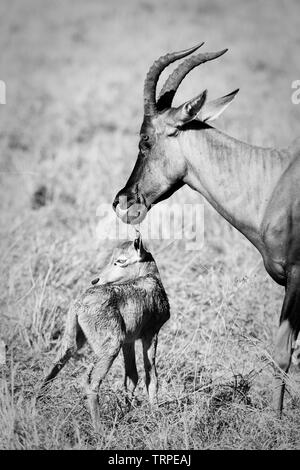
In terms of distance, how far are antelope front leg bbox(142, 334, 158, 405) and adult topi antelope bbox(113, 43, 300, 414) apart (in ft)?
3.56

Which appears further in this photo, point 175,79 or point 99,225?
point 99,225

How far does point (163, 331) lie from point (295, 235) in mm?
2478

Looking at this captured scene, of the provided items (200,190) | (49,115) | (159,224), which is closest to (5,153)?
(49,115)

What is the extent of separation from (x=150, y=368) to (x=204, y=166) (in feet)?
5.61

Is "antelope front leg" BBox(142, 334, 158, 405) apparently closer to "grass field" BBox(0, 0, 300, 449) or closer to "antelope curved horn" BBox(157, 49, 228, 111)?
"grass field" BBox(0, 0, 300, 449)

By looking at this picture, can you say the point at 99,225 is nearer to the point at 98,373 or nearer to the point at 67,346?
the point at 67,346

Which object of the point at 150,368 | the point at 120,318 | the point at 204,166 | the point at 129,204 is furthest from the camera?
the point at 129,204

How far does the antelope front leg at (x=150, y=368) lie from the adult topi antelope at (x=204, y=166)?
1.08 meters

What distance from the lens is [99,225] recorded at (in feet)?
34.9

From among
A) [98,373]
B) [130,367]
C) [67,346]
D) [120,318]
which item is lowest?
[130,367]

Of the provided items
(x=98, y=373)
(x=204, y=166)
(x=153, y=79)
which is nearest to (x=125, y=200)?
(x=204, y=166)

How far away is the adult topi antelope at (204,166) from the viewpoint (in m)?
6.62
